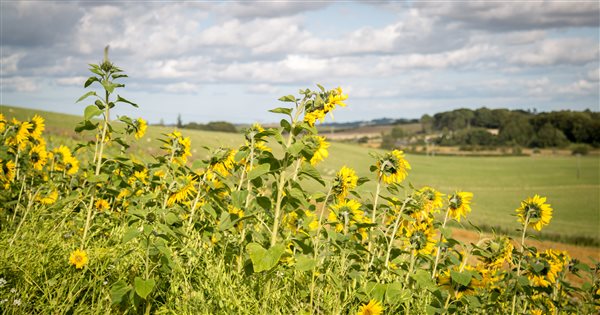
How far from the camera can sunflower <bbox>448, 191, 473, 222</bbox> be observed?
391 centimetres

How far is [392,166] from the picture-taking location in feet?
12.0

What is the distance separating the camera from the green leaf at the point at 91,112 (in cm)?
361

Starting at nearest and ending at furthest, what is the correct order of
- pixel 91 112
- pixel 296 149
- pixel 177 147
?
pixel 296 149
pixel 91 112
pixel 177 147

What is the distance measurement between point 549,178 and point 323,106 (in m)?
64.2

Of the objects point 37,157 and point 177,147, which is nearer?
point 177,147

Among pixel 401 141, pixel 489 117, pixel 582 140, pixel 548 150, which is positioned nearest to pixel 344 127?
pixel 401 141

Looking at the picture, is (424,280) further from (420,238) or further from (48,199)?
(48,199)

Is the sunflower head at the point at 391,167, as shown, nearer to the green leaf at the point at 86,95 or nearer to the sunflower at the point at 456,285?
the sunflower at the point at 456,285

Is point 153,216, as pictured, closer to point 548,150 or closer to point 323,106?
point 323,106

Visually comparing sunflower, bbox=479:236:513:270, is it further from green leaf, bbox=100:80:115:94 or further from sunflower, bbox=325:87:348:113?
green leaf, bbox=100:80:115:94

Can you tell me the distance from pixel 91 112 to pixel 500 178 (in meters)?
60.4

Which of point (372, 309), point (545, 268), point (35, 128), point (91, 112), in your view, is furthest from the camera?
point (35, 128)

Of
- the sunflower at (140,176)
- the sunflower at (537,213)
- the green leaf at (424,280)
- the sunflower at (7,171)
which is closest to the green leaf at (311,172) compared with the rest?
the green leaf at (424,280)

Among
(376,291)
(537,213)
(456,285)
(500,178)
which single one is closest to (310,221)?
(376,291)
